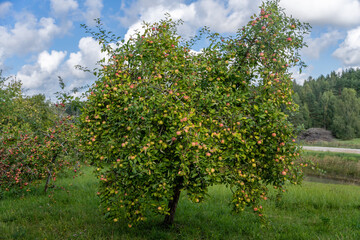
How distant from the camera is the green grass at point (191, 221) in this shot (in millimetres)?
7344

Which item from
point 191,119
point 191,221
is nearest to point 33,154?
point 191,221

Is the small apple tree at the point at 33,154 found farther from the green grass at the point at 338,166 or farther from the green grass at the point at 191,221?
the green grass at the point at 338,166

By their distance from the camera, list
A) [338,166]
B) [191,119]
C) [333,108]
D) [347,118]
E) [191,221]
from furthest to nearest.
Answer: [333,108] → [347,118] → [338,166] → [191,221] → [191,119]

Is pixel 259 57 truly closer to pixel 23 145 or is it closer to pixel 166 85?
pixel 166 85

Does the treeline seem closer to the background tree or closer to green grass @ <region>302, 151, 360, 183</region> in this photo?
the background tree

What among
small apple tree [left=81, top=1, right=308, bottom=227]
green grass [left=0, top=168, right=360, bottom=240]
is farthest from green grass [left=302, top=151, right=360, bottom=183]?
small apple tree [left=81, top=1, right=308, bottom=227]

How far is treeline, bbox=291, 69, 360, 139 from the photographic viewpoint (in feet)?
213

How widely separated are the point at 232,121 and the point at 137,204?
256 centimetres

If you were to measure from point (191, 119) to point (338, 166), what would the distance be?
24.0m

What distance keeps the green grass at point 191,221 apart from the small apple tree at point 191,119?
109 cm

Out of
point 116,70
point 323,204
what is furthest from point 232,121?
point 323,204

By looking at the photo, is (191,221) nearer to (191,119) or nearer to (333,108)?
(191,119)

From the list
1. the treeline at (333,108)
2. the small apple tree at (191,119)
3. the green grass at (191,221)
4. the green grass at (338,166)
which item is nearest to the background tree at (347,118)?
the treeline at (333,108)

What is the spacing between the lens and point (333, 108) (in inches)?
2901
